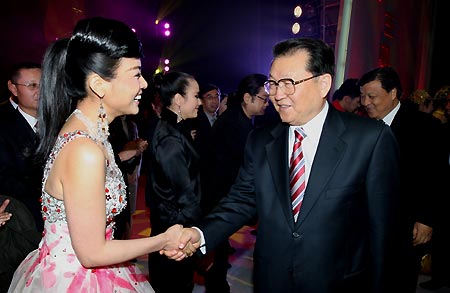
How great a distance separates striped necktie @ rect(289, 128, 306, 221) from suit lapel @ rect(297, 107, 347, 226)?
76mm

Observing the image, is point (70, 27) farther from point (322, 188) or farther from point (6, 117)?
point (322, 188)

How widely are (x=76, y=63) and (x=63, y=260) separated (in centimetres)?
85

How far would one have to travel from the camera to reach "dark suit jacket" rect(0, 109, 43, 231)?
263cm

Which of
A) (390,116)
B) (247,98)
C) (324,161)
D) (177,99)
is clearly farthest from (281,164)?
(247,98)

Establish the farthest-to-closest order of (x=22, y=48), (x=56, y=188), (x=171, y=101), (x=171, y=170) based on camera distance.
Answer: (x=22, y=48) → (x=171, y=101) → (x=171, y=170) → (x=56, y=188)

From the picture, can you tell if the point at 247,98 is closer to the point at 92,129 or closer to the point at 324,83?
the point at 324,83

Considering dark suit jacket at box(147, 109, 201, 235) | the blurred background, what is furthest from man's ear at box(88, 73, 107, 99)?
the blurred background

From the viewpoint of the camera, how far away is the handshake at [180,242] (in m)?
1.81

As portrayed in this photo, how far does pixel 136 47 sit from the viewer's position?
160cm

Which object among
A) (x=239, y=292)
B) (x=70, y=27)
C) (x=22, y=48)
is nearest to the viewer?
(x=239, y=292)

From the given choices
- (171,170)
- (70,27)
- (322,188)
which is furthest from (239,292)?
(70,27)

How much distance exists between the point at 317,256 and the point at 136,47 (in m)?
1.24

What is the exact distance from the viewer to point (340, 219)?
1.65 metres

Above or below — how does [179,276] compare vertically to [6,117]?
below
